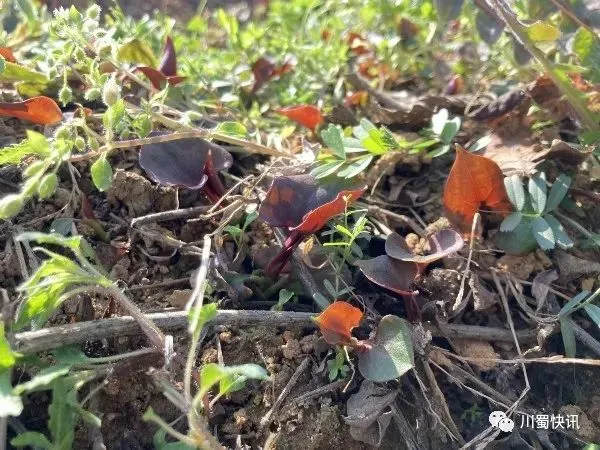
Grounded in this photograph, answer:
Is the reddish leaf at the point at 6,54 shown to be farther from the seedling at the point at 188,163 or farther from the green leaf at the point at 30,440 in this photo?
the green leaf at the point at 30,440

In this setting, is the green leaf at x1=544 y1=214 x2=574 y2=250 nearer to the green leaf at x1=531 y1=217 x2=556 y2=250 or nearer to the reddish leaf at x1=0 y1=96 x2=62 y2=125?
the green leaf at x1=531 y1=217 x2=556 y2=250

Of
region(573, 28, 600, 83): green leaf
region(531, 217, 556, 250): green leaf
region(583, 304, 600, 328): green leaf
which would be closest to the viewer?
region(583, 304, 600, 328): green leaf

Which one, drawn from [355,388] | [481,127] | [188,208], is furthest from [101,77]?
[481,127]

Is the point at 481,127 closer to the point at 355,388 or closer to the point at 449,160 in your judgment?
the point at 449,160

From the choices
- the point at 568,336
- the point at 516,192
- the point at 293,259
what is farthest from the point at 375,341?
the point at 516,192

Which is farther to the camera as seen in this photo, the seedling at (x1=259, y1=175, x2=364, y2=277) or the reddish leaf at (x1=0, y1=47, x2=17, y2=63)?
the reddish leaf at (x1=0, y1=47, x2=17, y2=63)

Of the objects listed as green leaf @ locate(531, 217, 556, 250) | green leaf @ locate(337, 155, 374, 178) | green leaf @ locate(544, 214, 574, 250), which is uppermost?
green leaf @ locate(337, 155, 374, 178)

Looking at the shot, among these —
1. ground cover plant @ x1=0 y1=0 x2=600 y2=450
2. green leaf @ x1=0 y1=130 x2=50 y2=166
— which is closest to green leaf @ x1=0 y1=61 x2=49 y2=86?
ground cover plant @ x1=0 y1=0 x2=600 y2=450
